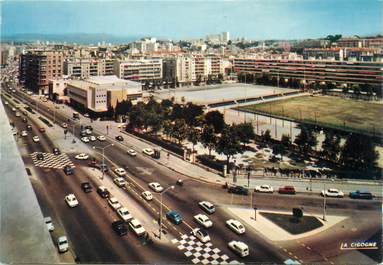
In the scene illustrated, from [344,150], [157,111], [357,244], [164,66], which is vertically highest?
[164,66]

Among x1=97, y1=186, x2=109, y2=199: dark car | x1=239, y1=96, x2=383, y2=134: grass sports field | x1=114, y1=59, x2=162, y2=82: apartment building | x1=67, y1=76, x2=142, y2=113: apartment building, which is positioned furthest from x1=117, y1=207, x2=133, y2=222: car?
x1=114, y1=59, x2=162, y2=82: apartment building

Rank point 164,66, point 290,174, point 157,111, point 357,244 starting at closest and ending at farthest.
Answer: point 357,244 < point 290,174 < point 157,111 < point 164,66

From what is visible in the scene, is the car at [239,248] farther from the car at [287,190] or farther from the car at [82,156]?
the car at [82,156]

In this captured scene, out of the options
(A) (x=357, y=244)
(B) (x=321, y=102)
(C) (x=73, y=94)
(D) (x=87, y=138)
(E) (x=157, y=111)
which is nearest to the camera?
(A) (x=357, y=244)

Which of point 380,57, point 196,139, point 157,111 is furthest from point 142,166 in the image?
point 380,57

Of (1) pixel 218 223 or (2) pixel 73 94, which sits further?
(2) pixel 73 94

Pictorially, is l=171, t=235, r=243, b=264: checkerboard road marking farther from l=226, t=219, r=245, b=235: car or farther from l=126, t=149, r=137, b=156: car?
l=126, t=149, r=137, b=156: car

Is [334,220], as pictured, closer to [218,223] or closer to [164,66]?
[218,223]
